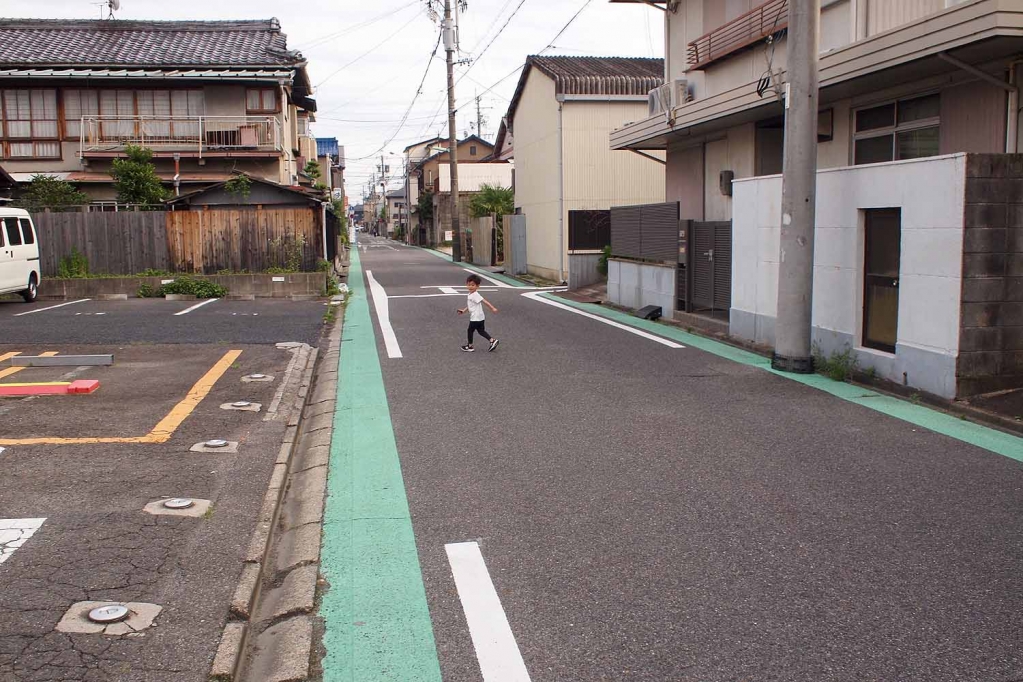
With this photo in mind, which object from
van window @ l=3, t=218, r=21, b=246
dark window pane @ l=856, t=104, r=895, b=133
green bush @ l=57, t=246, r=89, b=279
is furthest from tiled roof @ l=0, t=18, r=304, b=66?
dark window pane @ l=856, t=104, r=895, b=133

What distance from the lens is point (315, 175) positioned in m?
39.1

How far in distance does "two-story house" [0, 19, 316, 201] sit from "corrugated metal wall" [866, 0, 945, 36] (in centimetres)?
2005

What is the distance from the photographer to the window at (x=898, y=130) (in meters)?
12.2

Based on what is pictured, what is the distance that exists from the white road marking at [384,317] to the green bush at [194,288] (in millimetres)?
4061

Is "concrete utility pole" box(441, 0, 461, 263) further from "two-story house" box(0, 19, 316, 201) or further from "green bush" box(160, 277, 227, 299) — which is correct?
"green bush" box(160, 277, 227, 299)

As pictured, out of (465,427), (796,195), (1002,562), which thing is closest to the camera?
(1002,562)

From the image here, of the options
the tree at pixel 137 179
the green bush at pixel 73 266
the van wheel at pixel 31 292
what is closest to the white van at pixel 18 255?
the van wheel at pixel 31 292

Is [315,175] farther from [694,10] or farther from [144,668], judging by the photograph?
[144,668]

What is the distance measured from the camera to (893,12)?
40.0ft

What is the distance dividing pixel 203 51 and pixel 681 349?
22.4 metres

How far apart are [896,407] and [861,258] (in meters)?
2.25

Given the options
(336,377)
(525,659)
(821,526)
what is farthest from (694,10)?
(525,659)

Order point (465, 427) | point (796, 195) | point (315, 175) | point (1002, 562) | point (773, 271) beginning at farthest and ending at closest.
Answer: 1. point (315, 175)
2. point (773, 271)
3. point (796, 195)
4. point (465, 427)
5. point (1002, 562)

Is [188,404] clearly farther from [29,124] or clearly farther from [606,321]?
[29,124]
